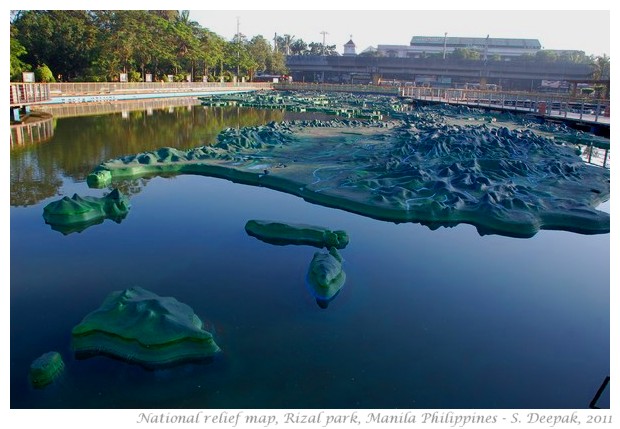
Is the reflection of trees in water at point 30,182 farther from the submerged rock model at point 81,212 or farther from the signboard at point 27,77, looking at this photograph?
the signboard at point 27,77

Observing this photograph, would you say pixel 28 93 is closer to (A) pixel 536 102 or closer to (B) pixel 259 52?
(A) pixel 536 102

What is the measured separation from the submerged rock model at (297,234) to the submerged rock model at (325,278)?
1.13 metres

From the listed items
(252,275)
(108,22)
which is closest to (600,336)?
(252,275)

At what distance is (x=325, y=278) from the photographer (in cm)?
648

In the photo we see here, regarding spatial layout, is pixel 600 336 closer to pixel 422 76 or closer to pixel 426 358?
pixel 426 358

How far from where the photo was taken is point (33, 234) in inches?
331

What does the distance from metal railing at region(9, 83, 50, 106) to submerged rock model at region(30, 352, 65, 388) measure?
61.6 feet

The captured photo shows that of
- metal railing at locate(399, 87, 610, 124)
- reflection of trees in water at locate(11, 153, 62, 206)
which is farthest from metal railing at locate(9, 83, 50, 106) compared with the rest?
metal railing at locate(399, 87, 610, 124)

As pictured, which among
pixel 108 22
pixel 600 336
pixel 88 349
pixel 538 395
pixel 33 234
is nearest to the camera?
pixel 538 395

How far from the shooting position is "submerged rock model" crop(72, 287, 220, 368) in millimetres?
4938

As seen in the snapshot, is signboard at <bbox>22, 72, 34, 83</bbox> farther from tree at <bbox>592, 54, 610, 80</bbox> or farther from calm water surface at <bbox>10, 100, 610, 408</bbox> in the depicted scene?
tree at <bbox>592, 54, 610, 80</bbox>

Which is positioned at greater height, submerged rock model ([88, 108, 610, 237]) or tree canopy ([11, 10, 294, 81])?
tree canopy ([11, 10, 294, 81])

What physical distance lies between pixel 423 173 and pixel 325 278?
5796 millimetres

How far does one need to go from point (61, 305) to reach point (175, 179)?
6990 mm
